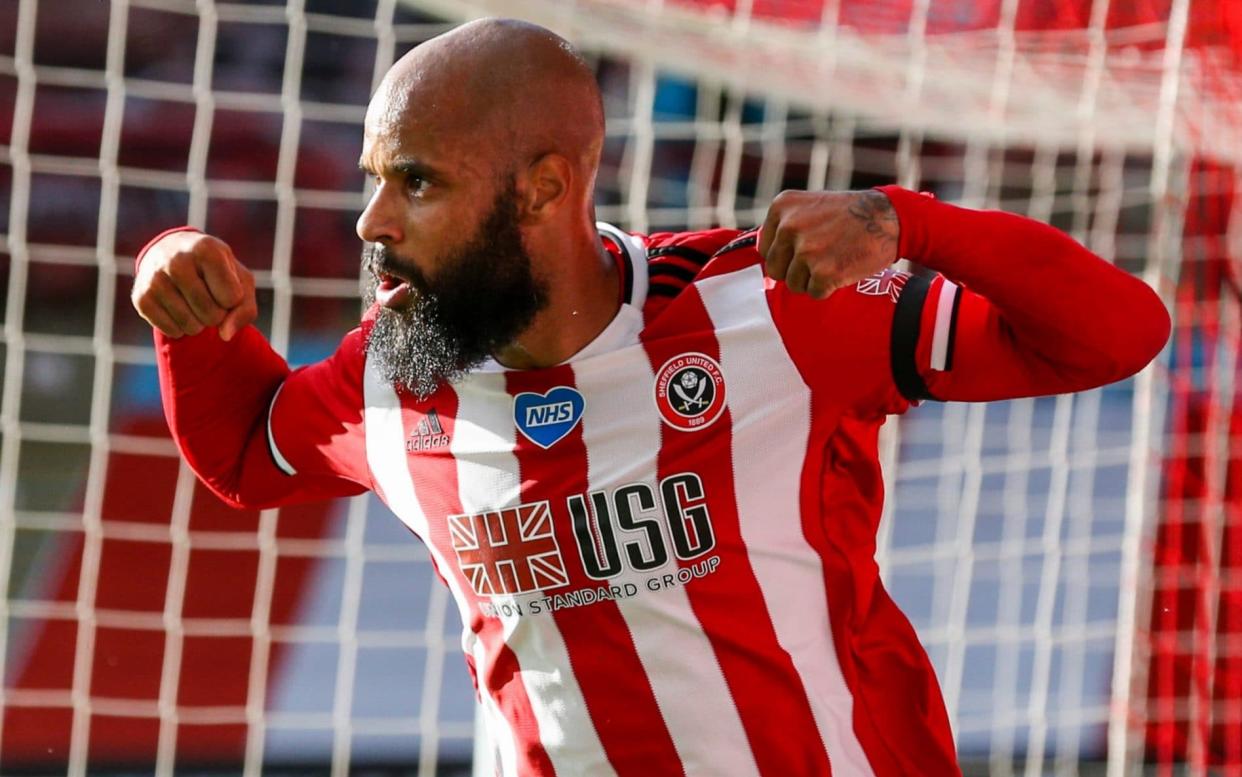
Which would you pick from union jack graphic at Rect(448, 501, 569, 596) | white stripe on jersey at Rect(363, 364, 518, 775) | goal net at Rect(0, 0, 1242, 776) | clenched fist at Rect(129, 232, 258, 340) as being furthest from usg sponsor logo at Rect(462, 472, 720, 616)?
goal net at Rect(0, 0, 1242, 776)

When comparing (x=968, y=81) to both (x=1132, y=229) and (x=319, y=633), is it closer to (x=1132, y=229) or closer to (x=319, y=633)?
(x=1132, y=229)

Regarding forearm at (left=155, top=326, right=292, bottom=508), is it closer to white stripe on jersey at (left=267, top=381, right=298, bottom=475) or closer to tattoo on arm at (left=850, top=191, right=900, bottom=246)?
white stripe on jersey at (left=267, top=381, right=298, bottom=475)

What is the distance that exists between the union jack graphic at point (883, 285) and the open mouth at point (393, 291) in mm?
496

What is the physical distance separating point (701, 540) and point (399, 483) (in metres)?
0.38

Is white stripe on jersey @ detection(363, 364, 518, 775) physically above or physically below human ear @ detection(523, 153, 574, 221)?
below

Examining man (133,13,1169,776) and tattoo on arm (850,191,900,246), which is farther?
man (133,13,1169,776)

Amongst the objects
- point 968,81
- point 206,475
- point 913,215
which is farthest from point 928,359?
point 968,81

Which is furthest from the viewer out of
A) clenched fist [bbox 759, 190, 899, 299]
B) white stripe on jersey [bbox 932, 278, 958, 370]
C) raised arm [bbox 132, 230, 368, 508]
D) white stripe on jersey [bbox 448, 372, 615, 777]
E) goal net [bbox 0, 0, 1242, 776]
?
goal net [bbox 0, 0, 1242, 776]

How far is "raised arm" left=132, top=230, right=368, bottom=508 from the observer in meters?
1.81

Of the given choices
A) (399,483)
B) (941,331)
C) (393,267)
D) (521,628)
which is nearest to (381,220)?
(393,267)

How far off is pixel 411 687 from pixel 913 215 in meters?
4.08

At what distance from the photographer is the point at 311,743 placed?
481cm

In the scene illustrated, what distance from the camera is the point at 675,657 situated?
5.47ft

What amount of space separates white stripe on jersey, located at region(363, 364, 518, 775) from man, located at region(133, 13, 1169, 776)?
0.01m
